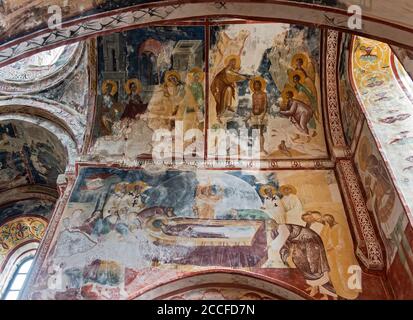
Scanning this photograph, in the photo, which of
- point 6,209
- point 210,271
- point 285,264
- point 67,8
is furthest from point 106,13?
point 6,209

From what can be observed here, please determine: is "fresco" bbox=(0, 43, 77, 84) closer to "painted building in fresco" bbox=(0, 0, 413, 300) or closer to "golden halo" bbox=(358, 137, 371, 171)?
"painted building in fresco" bbox=(0, 0, 413, 300)

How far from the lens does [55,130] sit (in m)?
10.4

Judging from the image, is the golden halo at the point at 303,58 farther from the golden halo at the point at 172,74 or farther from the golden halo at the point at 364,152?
the golden halo at the point at 172,74

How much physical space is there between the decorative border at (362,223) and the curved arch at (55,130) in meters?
5.39

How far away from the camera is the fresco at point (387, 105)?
7703 mm

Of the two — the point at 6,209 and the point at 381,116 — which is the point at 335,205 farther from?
the point at 6,209

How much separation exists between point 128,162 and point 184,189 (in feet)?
4.45

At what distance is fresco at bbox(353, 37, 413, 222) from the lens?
7703 millimetres

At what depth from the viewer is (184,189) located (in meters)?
9.37

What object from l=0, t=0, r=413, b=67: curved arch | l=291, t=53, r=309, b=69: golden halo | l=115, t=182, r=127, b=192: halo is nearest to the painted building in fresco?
l=291, t=53, r=309, b=69: golden halo

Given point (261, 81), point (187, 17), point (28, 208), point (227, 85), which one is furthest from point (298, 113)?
point (28, 208)

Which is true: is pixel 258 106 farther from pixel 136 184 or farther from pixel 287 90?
pixel 136 184

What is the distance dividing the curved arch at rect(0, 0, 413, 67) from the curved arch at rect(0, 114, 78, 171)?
473cm

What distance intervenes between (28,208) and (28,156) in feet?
5.53
